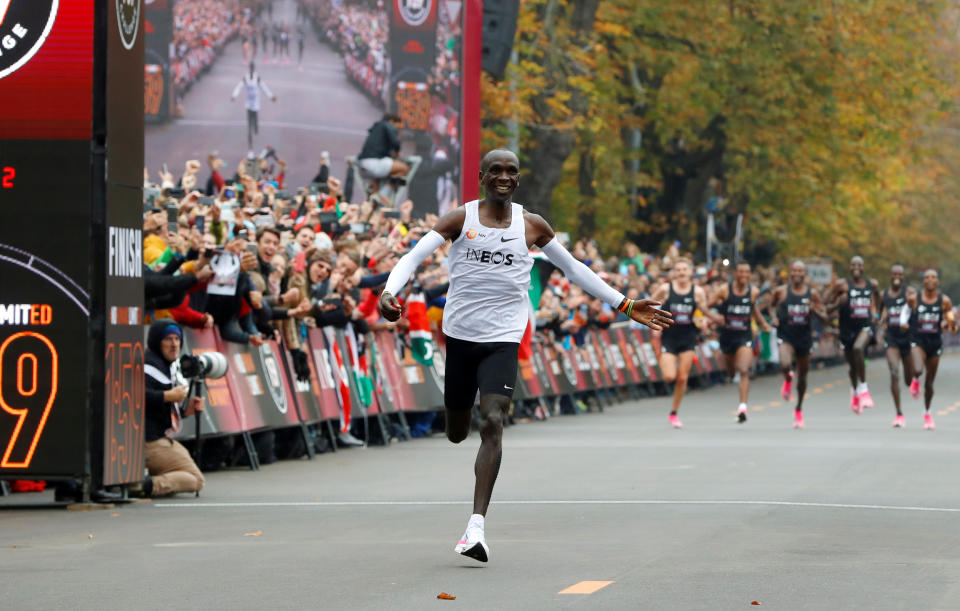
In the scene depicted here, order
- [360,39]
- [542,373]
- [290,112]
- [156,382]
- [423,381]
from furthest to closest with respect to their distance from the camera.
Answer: [290,112] → [360,39] → [542,373] → [423,381] → [156,382]

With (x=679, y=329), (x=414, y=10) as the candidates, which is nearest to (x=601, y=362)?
(x=414, y=10)

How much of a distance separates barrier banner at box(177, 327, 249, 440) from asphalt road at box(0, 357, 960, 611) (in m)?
0.43

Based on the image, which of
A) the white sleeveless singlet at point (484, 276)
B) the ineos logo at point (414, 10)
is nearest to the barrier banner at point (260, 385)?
the white sleeveless singlet at point (484, 276)

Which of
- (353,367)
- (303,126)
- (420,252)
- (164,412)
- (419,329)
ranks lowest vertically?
(353,367)

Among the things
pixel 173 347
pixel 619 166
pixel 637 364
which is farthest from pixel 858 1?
pixel 173 347

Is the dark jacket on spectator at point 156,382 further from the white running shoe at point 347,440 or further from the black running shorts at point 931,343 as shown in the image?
the black running shorts at point 931,343

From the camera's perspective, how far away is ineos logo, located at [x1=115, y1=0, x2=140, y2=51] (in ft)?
45.2

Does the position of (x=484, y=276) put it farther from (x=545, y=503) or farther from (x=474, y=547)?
(x=545, y=503)

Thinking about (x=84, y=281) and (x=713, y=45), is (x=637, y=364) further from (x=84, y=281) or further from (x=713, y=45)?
(x=84, y=281)

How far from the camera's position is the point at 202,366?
1570 cm

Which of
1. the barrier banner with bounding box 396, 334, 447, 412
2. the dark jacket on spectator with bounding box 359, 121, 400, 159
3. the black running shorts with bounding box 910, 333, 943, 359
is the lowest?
the barrier banner with bounding box 396, 334, 447, 412

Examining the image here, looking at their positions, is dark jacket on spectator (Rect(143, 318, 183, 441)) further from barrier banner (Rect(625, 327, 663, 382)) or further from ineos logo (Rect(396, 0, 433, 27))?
barrier banner (Rect(625, 327, 663, 382))

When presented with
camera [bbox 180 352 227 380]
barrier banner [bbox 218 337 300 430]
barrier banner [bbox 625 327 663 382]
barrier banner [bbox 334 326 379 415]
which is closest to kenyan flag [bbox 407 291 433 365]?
barrier banner [bbox 334 326 379 415]

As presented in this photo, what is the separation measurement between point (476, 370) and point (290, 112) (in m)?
22.6
